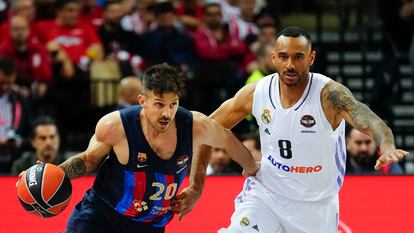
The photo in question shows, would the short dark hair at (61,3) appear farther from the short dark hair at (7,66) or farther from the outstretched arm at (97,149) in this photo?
the outstretched arm at (97,149)

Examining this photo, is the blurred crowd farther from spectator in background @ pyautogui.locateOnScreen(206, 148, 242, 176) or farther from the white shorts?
the white shorts

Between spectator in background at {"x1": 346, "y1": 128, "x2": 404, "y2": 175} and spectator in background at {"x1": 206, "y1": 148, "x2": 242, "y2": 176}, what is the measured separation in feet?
3.59

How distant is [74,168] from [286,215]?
142 cm

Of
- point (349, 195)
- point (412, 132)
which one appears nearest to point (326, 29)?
point (412, 132)

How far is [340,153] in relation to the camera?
6.61 meters

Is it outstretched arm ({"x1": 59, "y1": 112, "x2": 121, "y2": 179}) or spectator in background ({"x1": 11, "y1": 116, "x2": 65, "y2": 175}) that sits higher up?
outstretched arm ({"x1": 59, "y1": 112, "x2": 121, "y2": 179})

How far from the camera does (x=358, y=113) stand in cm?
635

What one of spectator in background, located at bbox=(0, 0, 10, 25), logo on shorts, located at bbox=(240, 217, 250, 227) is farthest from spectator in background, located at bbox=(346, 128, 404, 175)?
spectator in background, located at bbox=(0, 0, 10, 25)

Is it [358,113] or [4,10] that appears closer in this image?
[358,113]

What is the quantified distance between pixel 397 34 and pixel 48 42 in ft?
14.9

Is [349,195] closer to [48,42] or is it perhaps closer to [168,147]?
[168,147]

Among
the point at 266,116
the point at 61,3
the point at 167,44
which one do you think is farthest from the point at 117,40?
the point at 266,116

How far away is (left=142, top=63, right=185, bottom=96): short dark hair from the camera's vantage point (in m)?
6.05

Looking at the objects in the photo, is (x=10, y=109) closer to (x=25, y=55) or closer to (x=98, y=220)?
(x=25, y=55)
